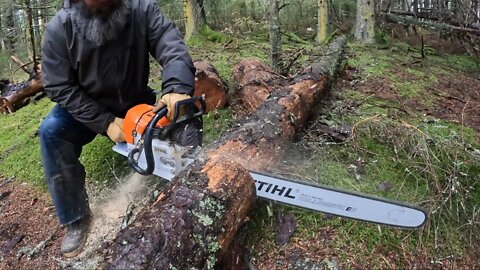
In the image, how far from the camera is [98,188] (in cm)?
327

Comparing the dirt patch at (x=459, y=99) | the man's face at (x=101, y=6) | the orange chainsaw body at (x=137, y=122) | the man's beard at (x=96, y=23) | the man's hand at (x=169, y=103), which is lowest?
the dirt patch at (x=459, y=99)


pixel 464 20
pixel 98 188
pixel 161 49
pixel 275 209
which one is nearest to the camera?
pixel 275 209

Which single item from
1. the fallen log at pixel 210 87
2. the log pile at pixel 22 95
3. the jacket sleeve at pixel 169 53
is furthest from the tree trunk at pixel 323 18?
the jacket sleeve at pixel 169 53

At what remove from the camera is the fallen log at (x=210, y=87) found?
12.4 ft

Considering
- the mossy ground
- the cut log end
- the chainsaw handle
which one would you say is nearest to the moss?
the mossy ground

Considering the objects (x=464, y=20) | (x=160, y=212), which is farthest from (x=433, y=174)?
(x=464, y=20)

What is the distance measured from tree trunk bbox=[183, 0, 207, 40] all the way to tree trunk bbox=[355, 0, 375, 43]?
9.82 ft

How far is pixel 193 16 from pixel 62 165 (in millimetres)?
6153

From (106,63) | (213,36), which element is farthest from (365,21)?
(106,63)

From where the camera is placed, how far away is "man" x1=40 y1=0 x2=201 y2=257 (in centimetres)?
252

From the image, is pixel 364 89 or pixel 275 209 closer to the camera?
pixel 275 209

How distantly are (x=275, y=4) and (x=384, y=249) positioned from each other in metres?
2.89

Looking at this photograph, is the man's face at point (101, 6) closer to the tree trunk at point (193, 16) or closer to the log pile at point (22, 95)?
the log pile at point (22, 95)

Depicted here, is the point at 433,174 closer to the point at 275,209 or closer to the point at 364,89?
the point at 275,209
